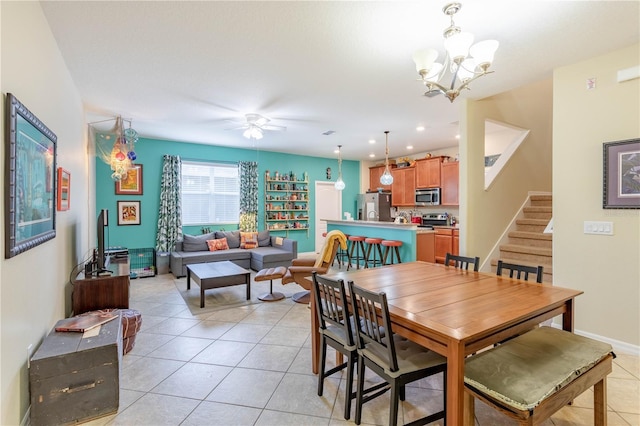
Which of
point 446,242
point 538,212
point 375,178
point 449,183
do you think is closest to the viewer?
point 538,212

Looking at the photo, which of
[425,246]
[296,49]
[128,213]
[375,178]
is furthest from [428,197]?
[128,213]

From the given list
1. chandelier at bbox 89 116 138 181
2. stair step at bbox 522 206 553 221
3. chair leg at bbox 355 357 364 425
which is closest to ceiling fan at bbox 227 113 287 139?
chandelier at bbox 89 116 138 181

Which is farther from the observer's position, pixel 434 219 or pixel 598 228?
pixel 434 219

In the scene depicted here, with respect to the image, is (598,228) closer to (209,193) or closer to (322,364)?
(322,364)

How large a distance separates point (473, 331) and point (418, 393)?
1068mm

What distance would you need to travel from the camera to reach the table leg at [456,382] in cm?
140

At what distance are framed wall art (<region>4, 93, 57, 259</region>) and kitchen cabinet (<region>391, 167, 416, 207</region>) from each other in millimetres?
6891

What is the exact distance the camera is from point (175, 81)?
131 inches

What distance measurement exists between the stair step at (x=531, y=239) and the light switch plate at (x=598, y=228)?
4.60 feet

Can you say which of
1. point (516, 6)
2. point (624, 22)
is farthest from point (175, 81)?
point (624, 22)

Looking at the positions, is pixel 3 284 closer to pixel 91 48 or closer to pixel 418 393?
pixel 91 48

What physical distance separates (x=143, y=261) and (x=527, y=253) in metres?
6.78

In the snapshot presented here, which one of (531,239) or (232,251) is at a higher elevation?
(531,239)

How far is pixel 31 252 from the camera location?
1951mm
